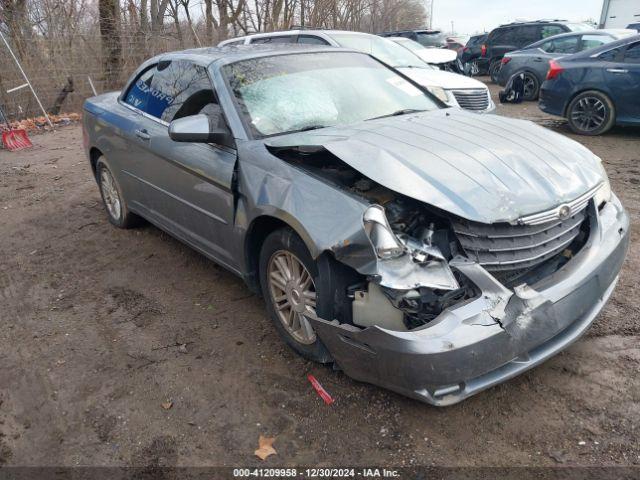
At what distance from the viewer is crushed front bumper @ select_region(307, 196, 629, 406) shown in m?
2.20

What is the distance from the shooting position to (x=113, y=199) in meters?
5.36

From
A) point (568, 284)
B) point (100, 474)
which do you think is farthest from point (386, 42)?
point (100, 474)

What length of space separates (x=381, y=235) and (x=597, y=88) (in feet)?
23.5

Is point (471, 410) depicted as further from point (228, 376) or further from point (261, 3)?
point (261, 3)

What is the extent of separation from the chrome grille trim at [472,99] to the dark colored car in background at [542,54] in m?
4.36

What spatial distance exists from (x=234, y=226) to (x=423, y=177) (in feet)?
4.15

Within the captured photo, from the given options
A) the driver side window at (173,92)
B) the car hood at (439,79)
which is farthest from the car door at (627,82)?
the driver side window at (173,92)

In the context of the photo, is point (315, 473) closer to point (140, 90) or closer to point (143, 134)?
point (143, 134)

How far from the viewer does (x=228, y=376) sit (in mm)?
3008

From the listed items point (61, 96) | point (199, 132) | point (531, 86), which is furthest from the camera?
point (61, 96)

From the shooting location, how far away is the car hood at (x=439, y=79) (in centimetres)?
777

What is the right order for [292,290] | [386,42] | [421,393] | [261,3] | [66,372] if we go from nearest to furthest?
1. [421,393]
2. [292,290]
3. [66,372]
4. [386,42]
5. [261,3]

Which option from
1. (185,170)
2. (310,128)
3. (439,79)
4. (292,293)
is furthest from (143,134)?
(439,79)

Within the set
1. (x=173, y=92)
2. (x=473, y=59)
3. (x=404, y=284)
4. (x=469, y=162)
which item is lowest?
(x=473, y=59)
